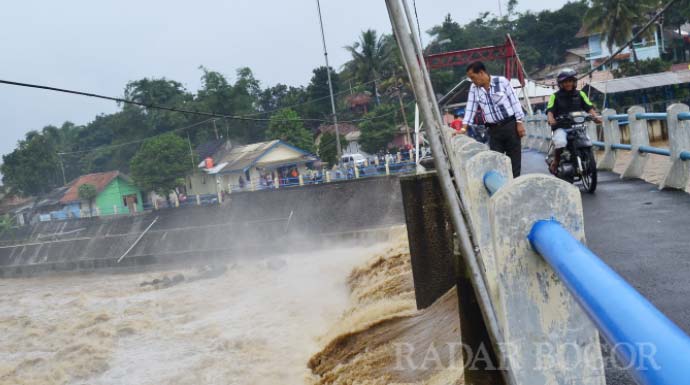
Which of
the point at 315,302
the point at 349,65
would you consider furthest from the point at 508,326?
the point at 349,65

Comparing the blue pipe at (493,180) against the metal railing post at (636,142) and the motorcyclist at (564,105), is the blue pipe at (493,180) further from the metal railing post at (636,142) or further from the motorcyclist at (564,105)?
the metal railing post at (636,142)

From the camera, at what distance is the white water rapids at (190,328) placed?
1337 centimetres

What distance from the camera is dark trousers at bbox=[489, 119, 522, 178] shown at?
24.6 feet

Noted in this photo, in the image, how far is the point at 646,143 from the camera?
10445 mm

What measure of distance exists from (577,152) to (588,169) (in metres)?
0.36

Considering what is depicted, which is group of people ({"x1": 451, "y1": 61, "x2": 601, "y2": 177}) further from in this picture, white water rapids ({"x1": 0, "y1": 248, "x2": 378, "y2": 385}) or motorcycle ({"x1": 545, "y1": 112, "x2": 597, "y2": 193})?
white water rapids ({"x1": 0, "y1": 248, "x2": 378, "y2": 385})

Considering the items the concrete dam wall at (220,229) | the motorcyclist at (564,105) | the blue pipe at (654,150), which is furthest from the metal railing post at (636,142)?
the concrete dam wall at (220,229)

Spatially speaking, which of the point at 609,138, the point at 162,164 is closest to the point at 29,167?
the point at 162,164

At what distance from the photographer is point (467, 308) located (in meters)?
4.25

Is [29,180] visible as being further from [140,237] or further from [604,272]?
[604,272]

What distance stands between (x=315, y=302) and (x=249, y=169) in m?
29.6

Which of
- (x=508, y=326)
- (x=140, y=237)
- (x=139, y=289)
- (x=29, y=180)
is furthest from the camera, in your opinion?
(x=29, y=180)

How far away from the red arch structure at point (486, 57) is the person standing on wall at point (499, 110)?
13813 mm

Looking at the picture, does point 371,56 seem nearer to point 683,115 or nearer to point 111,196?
point 111,196
